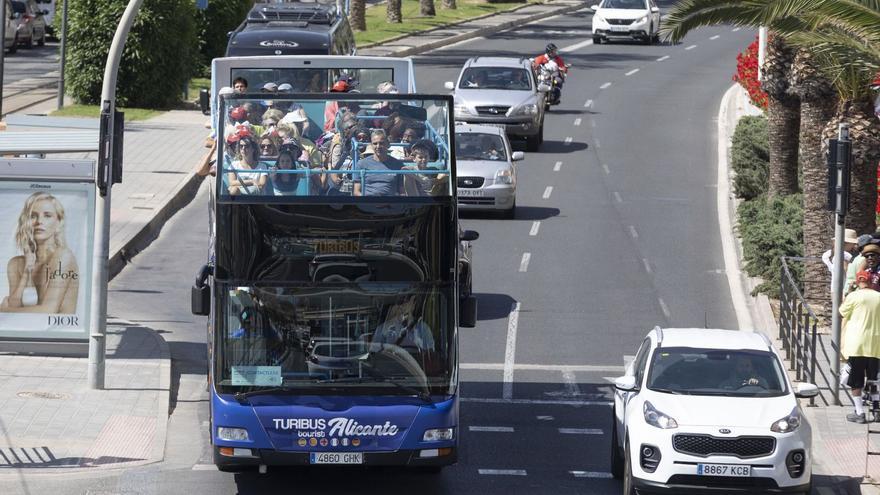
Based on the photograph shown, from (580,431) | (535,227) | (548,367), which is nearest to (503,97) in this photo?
(535,227)

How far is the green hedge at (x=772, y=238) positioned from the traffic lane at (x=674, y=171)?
0.68m

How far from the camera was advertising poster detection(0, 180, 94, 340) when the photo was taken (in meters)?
20.1

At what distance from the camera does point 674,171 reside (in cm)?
3828

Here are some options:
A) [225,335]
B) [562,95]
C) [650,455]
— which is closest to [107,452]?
[225,335]

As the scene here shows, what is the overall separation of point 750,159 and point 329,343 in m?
22.4

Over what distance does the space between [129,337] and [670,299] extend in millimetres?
9132

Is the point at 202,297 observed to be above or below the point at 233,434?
above

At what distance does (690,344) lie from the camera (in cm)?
1549

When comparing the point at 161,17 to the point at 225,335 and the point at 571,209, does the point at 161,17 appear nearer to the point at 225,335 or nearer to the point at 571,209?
the point at 571,209

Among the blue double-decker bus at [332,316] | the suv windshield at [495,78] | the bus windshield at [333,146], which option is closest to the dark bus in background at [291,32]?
the suv windshield at [495,78]

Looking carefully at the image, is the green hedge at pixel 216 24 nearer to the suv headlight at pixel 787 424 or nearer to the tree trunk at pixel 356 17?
the tree trunk at pixel 356 17

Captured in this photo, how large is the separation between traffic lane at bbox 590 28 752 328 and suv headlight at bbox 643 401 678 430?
29.2 ft

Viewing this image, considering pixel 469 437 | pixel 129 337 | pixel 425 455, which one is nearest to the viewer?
pixel 425 455

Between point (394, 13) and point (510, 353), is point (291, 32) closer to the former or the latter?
point (510, 353)
